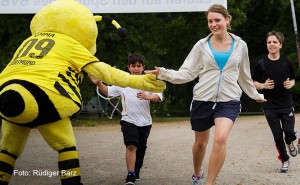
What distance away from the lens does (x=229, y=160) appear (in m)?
8.99

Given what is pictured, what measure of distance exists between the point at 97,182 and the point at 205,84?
6.92 ft

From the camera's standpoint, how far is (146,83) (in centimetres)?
521

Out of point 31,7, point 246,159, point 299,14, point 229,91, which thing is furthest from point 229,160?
point 299,14

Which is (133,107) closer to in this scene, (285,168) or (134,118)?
(134,118)

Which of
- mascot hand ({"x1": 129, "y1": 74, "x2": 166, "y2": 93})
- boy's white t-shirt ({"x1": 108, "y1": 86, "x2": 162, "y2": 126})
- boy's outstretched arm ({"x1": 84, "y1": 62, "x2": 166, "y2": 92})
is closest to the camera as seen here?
boy's outstretched arm ({"x1": 84, "y1": 62, "x2": 166, "y2": 92})

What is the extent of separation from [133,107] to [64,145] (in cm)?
184

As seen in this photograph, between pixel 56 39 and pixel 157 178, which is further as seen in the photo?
pixel 157 178

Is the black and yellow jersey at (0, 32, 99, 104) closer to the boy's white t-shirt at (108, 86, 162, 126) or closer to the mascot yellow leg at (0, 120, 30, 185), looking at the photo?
the mascot yellow leg at (0, 120, 30, 185)

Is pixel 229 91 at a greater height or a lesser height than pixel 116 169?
greater

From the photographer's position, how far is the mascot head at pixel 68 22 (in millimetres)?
5262

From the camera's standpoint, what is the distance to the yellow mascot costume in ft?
15.2

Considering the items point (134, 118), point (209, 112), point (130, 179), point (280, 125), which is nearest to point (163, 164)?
point (280, 125)

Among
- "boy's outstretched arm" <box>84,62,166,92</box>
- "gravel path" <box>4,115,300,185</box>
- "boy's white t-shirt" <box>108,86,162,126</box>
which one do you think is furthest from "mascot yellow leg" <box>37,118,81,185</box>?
"gravel path" <box>4,115,300,185</box>

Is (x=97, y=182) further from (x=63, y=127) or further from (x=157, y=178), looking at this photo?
(x=63, y=127)
